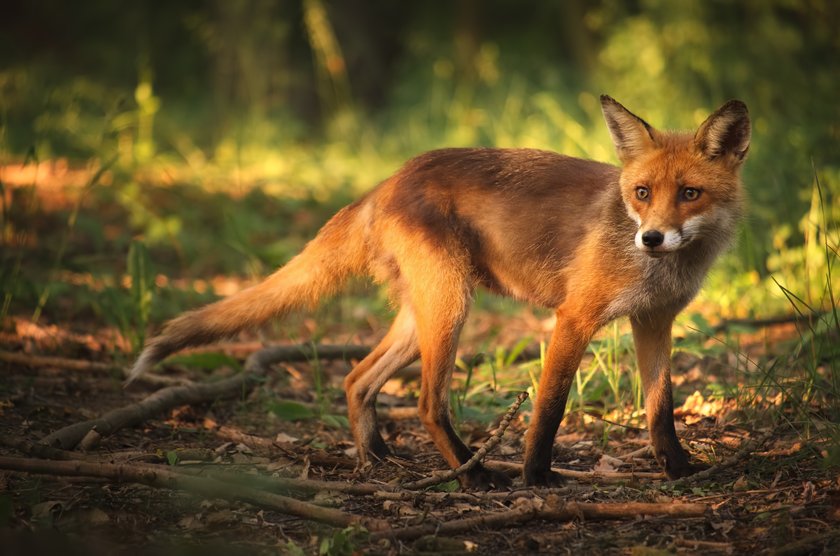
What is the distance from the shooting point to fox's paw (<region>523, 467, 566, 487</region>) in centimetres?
414

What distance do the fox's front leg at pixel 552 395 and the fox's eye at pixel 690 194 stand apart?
777mm

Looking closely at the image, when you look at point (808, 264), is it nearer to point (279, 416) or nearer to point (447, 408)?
point (447, 408)

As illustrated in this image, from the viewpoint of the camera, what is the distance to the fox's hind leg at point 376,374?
474 cm

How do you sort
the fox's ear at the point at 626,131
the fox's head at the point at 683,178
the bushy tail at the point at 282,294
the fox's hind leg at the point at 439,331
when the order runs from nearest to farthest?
the fox's head at the point at 683,178 < the fox's ear at the point at 626,131 < the fox's hind leg at the point at 439,331 < the bushy tail at the point at 282,294

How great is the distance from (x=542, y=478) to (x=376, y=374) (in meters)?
1.17

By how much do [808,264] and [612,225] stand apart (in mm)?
2515

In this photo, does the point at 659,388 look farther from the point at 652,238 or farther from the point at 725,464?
the point at 652,238

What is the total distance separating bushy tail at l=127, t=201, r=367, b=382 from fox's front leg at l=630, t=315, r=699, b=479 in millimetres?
1631

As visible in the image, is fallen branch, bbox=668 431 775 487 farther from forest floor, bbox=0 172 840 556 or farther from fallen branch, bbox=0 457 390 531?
fallen branch, bbox=0 457 390 531

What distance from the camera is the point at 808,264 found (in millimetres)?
6098

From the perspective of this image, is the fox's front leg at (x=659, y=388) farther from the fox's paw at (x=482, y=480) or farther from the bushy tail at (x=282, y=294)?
the bushy tail at (x=282, y=294)

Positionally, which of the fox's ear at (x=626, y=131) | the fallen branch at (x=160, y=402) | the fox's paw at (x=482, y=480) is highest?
the fox's ear at (x=626, y=131)

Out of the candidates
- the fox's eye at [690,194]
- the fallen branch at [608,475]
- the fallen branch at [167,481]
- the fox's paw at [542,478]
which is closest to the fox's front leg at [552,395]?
the fox's paw at [542,478]

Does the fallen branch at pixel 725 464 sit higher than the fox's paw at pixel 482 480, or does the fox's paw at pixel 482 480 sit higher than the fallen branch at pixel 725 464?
the fallen branch at pixel 725 464
